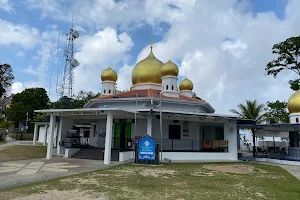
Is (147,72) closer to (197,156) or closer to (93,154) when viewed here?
(197,156)

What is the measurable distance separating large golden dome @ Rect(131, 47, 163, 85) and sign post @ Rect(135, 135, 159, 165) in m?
11.0

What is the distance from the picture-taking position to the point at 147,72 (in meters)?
25.2

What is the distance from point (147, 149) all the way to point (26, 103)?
47.2 meters

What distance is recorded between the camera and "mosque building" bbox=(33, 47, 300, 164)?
17.1m

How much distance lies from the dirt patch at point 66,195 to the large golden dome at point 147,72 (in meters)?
18.0

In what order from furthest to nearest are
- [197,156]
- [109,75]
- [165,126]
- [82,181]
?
[109,75] < [165,126] < [197,156] < [82,181]

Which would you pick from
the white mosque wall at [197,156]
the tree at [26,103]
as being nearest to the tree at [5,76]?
the tree at [26,103]

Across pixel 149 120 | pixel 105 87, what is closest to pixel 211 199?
pixel 149 120

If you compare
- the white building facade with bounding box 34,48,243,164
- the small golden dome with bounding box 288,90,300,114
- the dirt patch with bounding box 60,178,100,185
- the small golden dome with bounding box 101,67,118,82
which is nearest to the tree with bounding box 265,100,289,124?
the small golden dome with bounding box 288,90,300,114

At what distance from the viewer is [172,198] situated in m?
7.38

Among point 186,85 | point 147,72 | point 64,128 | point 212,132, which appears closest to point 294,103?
point 212,132

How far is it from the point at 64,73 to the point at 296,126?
25.7 meters

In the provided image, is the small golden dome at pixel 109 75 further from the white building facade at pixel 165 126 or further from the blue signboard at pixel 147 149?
the blue signboard at pixel 147 149

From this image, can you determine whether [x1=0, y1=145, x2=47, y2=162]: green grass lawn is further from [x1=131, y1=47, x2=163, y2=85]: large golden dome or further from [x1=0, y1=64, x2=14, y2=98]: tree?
[x1=0, y1=64, x2=14, y2=98]: tree
